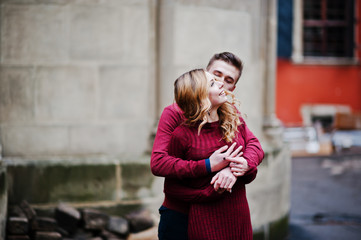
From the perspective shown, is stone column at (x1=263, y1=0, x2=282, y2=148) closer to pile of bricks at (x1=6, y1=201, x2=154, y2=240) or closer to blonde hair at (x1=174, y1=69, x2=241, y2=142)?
pile of bricks at (x1=6, y1=201, x2=154, y2=240)

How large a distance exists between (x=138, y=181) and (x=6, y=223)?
1.05 metres

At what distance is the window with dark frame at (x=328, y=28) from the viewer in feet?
48.1

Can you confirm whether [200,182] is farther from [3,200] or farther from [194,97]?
[3,200]

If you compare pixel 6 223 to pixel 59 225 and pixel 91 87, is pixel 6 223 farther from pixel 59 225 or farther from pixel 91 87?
pixel 91 87

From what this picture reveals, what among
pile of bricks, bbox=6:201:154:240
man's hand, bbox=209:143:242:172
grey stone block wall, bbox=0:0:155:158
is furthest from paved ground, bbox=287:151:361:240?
man's hand, bbox=209:143:242:172

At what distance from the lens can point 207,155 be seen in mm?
2010

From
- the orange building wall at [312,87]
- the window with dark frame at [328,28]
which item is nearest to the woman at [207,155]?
the orange building wall at [312,87]

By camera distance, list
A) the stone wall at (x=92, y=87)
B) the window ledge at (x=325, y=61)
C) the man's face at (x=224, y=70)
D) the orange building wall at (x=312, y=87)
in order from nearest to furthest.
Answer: the man's face at (x=224, y=70) → the stone wall at (x=92, y=87) → the orange building wall at (x=312, y=87) → the window ledge at (x=325, y=61)

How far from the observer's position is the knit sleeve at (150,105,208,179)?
1.95 m

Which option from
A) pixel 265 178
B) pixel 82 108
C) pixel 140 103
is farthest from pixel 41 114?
pixel 265 178

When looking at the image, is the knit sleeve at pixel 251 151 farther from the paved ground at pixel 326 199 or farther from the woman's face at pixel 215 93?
the paved ground at pixel 326 199

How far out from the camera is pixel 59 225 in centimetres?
345

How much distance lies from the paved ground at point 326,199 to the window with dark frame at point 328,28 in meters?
6.09

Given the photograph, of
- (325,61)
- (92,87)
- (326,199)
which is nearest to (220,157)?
(92,87)
